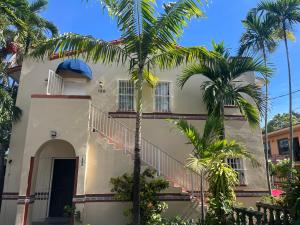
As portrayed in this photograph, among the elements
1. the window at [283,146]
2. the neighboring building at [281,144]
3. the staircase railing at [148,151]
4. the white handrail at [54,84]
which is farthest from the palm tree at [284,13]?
the window at [283,146]

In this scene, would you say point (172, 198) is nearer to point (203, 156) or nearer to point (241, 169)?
point (203, 156)

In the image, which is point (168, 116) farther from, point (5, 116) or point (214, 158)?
point (5, 116)

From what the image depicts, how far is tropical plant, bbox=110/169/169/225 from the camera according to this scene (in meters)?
9.31

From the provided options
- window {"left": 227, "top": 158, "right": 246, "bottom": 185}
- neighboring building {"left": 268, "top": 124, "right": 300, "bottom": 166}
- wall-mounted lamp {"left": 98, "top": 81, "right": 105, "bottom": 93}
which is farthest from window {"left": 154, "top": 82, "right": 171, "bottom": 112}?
neighboring building {"left": 268, "top": 124, "right": 300, "bottom": 166}

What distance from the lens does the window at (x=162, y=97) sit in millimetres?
12578

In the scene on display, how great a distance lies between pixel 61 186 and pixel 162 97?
588 cm

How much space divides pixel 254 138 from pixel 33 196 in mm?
9668

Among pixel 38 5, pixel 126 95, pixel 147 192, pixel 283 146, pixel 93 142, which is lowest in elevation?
pixel 147 192

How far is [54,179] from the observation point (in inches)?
456

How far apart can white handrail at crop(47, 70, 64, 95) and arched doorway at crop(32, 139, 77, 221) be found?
2.15 meters

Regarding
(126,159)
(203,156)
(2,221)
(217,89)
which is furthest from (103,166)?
(217,89)

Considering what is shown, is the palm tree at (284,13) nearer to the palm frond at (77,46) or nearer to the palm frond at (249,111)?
the palm frond at (249,111)

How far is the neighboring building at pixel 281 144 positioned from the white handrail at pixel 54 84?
822 inches

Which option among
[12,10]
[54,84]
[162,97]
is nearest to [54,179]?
[54,84]
